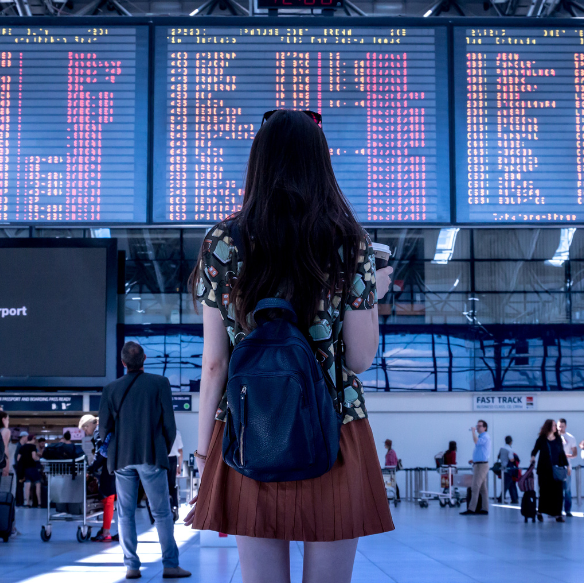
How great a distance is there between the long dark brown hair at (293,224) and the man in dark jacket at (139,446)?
141 inches

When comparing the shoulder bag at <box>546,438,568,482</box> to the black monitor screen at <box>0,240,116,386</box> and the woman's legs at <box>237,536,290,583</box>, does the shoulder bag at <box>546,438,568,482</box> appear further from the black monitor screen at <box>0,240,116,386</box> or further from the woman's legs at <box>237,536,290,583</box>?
the woman's legs at <box>237,536,290,583</box>

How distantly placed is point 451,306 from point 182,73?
1960 centimetres

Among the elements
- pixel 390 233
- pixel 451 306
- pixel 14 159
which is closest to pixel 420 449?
pixel 451 306

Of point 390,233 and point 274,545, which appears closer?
point 274,545

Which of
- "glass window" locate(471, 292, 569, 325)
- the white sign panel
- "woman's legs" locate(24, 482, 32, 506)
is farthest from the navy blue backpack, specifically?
"glass window" locate(471, 292, 569, 325)

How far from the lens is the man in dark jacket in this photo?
4.96m

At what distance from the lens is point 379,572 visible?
17.7 ft

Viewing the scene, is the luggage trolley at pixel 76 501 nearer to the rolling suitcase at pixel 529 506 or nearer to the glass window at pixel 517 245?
the rolling suitcase at pixel 529 506

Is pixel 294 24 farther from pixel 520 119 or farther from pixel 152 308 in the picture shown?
pixel 152 308

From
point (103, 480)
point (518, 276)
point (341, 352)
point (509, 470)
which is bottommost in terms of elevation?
point (509, 470)

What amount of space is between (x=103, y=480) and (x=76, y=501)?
1.27 metres

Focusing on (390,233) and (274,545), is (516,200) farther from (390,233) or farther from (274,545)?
(390,233)

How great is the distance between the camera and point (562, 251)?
82.7ft

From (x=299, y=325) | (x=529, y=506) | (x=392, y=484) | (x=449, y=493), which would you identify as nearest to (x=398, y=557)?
(x=529, y=506)
